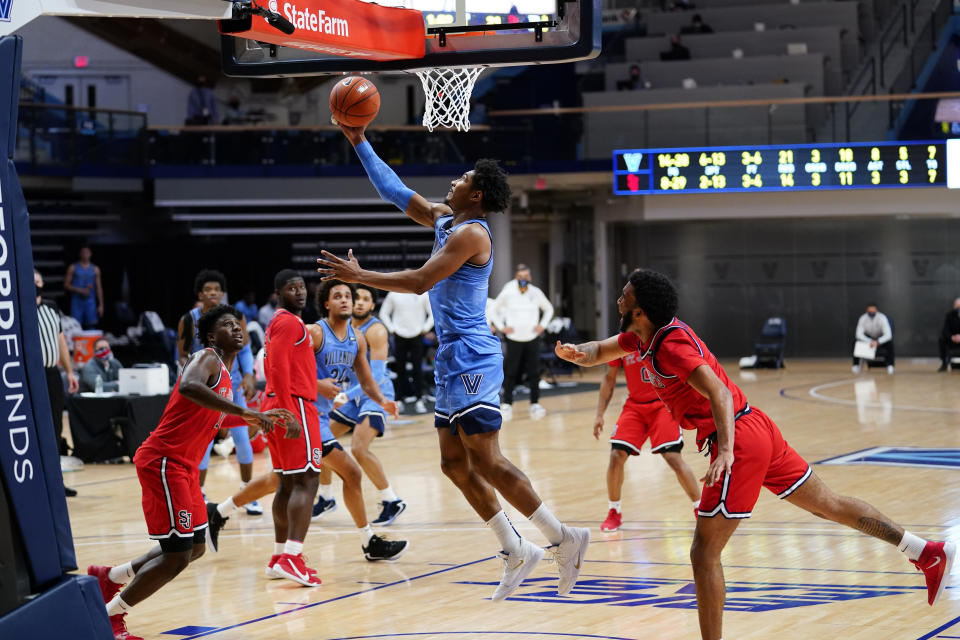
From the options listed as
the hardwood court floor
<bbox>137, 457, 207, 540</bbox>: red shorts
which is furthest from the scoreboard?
<bbox>137, 457, 207, 540</bbox>: red shorts

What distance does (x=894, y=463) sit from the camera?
Result: 10.9 meters

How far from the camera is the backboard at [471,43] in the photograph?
22.9 feet

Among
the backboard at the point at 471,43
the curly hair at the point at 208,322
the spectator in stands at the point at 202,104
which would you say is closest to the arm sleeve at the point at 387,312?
the spectator in stands at the point at 202,104

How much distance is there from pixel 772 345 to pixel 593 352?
1786 cm

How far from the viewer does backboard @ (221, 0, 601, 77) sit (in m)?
6.97

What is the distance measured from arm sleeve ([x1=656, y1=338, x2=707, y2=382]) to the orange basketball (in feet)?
6.16

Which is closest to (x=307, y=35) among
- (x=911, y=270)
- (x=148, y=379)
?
(x=148, y=379)

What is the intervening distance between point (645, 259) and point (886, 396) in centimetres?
892

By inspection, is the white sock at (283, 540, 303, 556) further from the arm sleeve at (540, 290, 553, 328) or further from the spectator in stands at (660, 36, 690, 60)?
the spectator in stands at (660, 36, 690, 60)

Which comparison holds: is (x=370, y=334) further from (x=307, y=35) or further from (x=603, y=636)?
(x=603, y=636)

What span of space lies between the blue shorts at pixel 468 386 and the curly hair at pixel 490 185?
0.63 metres

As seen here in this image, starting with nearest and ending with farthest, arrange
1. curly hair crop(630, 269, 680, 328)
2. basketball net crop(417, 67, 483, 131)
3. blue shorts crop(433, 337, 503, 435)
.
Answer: curly hair crop(630, 269, 680, 328) < blue shorts crop(433, 337, 503, 435) < basketball net crop(417, 67, 483, 131)

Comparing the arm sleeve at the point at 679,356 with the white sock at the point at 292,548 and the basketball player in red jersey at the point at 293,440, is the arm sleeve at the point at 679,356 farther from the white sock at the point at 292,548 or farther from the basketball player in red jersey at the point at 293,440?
the white sock at the point at 292,548

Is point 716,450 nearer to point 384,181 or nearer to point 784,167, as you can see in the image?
point 384,181
